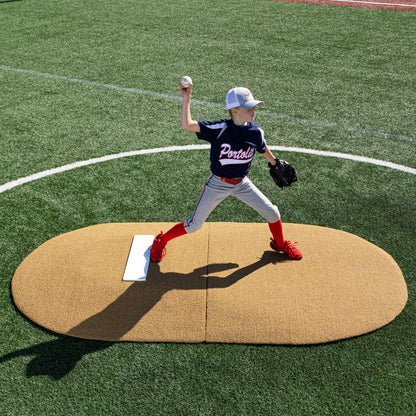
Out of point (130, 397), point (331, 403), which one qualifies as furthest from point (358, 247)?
point (130, 397)

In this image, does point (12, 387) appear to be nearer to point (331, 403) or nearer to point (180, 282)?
point (180, 282)

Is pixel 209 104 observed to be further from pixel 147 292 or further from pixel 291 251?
pixel 147 292

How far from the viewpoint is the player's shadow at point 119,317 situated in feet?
13.3

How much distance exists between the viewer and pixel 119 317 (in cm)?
445

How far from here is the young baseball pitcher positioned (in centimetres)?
413

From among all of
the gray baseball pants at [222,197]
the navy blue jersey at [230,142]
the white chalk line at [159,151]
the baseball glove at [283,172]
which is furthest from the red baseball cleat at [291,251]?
the white chalk line at [159,151]

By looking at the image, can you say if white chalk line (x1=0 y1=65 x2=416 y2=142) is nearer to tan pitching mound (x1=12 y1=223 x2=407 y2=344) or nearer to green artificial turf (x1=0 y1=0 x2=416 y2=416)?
green artificial turf (x1=0 y1=0 x2=416 y2=416)

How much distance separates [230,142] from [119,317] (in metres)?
2.04

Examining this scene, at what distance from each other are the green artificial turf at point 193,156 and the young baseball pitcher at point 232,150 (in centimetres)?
110

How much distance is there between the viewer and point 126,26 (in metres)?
13.7

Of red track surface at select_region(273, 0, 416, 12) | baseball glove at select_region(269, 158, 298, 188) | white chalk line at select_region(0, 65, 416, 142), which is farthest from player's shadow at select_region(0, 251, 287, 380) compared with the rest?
red track surface at select_region(273, 0, 416, 12)

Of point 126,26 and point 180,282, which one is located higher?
point 126,26

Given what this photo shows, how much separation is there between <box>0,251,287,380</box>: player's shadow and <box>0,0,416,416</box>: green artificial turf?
0.03 m

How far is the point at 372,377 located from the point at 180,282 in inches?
81.1
